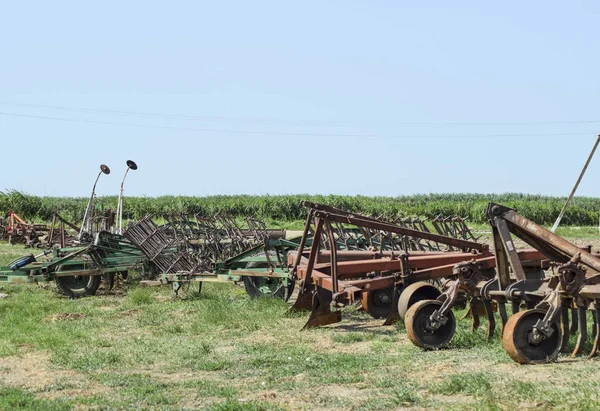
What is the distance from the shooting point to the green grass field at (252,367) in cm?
639

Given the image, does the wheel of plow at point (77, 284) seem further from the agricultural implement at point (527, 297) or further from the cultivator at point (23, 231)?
the cultivator at point (23, 231)

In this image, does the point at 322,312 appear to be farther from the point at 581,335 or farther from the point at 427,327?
the point at 581,335

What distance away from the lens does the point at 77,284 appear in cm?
1554

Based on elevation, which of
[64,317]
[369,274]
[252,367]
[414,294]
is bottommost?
[64,317]

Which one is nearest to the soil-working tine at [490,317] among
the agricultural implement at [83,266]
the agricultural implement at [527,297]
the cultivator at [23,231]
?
the agricultural implement at [527,297]

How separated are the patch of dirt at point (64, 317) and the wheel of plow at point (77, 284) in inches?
95.6

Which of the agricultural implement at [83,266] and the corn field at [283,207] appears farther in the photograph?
the corn field at [283,207]

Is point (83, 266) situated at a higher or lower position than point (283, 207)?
lower

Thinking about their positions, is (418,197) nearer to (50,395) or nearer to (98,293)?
(98,293)

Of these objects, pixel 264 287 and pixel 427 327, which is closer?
pixel 427 327

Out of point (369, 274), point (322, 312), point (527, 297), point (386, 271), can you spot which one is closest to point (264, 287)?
point (369, 274)

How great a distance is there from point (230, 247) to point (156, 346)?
5790mm

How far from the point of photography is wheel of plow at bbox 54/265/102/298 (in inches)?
598

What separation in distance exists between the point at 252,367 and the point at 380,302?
335cm
